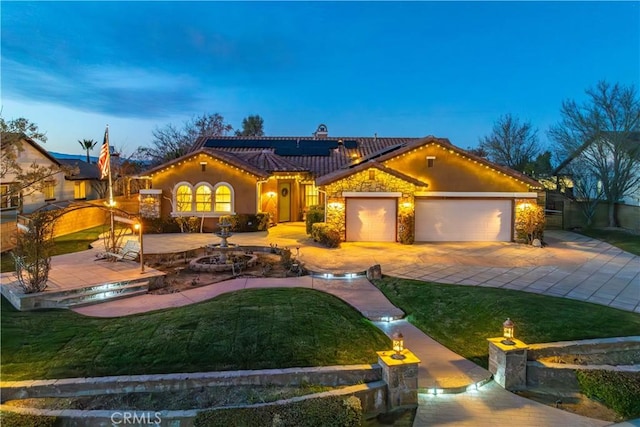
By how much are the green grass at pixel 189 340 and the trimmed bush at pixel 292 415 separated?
1138 mm

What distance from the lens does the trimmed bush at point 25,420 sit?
4.85 meters

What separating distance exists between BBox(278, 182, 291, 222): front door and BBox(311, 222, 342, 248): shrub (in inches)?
243

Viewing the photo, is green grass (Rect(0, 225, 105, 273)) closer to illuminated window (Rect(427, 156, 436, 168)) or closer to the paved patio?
the paved patio

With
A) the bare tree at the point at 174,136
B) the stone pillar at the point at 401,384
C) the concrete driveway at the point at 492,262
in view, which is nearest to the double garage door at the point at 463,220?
the concrete driveway at the point at 492,262

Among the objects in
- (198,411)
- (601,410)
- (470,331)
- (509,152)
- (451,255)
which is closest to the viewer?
(198,411)

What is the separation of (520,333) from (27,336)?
924cm

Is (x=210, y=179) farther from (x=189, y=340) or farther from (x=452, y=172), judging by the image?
(x=189, y=340)

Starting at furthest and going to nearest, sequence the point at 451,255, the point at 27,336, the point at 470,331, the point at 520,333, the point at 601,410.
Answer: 1. the point at 451,255
2. the point at 470,331
3. the point at 520,333
4. the point at 27,336
5. the point at 601,410

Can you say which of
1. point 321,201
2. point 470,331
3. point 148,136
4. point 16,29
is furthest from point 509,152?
point 148,136

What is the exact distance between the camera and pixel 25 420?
491 cm

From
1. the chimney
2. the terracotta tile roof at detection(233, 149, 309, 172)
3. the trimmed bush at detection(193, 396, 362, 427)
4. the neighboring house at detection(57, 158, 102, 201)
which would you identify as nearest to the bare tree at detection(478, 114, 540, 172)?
the chimney

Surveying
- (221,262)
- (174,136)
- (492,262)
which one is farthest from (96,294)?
(174,136)

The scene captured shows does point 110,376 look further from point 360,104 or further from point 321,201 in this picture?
point 360,104

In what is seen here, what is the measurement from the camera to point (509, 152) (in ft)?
101
